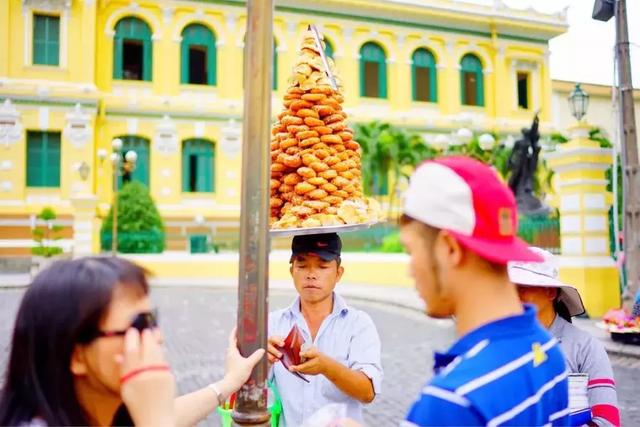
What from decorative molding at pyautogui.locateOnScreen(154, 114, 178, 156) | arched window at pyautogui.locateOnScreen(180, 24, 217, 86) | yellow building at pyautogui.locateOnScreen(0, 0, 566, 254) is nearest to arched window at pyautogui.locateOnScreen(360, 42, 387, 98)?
yellow building at pyautogui.locateOnScreen(0, 0, 566, 254)

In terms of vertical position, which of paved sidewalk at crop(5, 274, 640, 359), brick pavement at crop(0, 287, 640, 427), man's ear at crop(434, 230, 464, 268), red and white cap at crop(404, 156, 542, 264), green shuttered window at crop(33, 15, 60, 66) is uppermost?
green shuttered window at crop(33, 15, 60, 66)

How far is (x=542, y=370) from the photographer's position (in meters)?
1.30

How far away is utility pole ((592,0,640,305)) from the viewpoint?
917cm

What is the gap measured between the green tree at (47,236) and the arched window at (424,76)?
703 inches

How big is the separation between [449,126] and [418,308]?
18270mm

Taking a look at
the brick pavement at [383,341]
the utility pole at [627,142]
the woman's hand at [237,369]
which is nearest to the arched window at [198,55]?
the brick pavement at [383,341]

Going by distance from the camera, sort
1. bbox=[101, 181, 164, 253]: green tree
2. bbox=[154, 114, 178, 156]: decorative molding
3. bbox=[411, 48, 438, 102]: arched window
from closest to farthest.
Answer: bbox=[101, 181, 164, 253]: green tree, bbox=[154, 114, 178, 156]: decorative molding, bbox=[411, 48, 438, 102]: arched window

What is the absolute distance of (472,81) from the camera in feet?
102

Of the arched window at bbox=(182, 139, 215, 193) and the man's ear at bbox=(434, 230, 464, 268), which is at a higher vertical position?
the arched window at bbox=(182, 139, 215, 193)

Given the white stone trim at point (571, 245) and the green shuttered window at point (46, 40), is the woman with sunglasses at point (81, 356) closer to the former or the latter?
the white stone trim at point (571, 245)

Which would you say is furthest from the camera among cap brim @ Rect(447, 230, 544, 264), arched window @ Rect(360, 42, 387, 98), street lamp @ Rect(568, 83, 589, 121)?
arched window @ Rect(360, 42, 387, 98)

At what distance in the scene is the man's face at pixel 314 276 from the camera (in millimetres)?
2512

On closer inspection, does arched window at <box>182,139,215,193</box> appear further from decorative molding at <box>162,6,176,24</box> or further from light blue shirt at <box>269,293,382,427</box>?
light blue shirt at <box>269,293,382,427</box>

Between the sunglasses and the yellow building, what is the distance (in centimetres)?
2011
